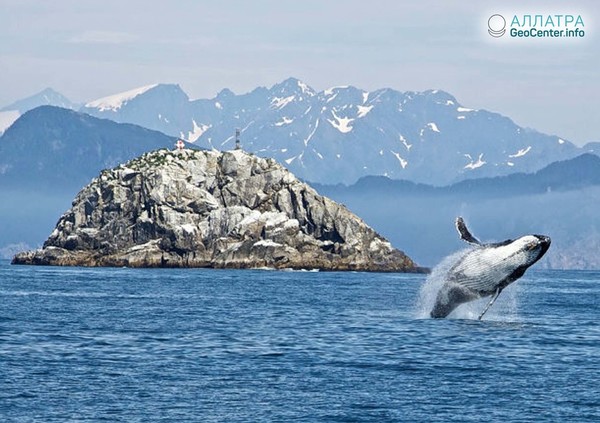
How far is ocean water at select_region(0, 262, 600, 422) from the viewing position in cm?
4581

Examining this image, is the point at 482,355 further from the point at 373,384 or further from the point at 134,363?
the point at 134,363

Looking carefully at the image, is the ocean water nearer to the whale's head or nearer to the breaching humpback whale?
the breaching humpback whale

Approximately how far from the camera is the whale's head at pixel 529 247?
61.4 m

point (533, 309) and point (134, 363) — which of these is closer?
point (134, 363)

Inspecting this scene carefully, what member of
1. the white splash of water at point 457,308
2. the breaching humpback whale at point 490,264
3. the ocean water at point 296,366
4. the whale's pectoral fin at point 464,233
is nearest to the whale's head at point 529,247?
the breaching humpback whale at point 490,264

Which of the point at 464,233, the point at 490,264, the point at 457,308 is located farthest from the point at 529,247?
the point at 457,308

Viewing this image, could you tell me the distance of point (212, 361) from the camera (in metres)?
58.4

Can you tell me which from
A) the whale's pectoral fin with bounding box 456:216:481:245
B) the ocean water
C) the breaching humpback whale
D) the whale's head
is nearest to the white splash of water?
the ocean water

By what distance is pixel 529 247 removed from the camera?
6172 centimetres

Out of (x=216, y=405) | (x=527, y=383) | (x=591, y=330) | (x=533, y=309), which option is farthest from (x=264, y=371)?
(x=533, y=309)

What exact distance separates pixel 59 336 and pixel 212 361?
1419 cm

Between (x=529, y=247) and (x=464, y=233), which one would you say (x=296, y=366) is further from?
(x=529, y=247)

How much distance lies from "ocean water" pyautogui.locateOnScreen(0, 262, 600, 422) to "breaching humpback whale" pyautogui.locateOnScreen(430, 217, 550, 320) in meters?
2.92

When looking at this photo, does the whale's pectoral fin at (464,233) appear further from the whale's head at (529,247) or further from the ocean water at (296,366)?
the ocean water at (296,366)
